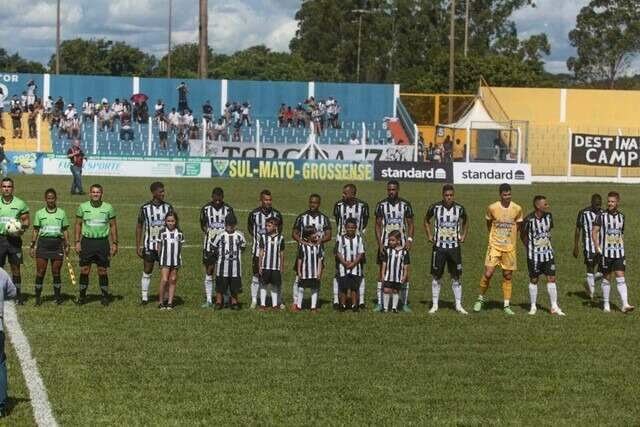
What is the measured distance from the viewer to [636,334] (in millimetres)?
15844

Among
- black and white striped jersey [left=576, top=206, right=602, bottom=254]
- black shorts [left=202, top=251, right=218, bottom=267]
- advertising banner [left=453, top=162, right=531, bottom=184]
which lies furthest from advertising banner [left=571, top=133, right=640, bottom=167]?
black shorts [left=202, top=251, right=218, bottom=267]

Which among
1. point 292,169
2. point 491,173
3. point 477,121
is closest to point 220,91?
point 292,169

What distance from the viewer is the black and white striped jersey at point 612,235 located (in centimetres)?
1817

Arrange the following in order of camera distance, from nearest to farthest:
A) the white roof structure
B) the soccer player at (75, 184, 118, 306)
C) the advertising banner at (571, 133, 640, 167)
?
the soccer player at (75, 184, 118, 306) → the white roof structure → the advertising banner at (571, 133, 640, 167)

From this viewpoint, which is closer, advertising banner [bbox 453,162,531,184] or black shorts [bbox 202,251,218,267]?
black shorts [bbox 202,251,218,267]

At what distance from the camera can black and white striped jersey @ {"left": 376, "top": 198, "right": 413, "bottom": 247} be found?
17984 millimetres

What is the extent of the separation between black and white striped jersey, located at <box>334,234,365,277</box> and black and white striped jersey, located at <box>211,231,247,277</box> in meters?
1.53

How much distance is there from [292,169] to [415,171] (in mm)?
6024

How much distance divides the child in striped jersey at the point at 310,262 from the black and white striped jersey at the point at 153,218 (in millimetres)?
2180

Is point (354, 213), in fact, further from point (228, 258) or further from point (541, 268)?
point (541, 268)

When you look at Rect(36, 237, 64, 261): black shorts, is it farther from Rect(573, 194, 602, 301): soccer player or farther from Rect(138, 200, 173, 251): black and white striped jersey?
Rect(573, 194, 602, 301): soccer player

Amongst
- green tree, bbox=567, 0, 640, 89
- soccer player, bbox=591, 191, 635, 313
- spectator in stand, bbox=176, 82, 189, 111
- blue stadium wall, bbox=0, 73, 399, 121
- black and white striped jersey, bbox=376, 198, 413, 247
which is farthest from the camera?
green tree, bbox=567, 0, 640, 89

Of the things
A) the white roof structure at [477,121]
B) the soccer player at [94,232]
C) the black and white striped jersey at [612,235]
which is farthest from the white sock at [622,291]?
the white roof structure at [477,121]

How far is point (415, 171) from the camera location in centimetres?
5381
